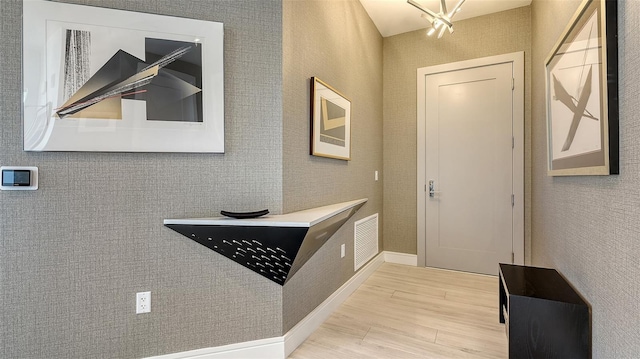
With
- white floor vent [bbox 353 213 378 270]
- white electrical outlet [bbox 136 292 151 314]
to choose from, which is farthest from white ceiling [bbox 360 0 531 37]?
white electrical outlet [bbox 136 292 151 314]

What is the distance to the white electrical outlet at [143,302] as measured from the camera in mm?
1501

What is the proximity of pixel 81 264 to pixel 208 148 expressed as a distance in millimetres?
841

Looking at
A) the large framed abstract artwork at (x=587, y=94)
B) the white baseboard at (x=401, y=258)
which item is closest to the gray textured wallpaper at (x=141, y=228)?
the large framed abstract artwork at (x=587, y=94)

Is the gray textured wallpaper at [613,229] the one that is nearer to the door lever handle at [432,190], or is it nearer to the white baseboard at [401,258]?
the door lever handle at [432,190]

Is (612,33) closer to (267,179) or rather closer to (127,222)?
(267,179)

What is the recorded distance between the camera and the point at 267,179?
1.70m

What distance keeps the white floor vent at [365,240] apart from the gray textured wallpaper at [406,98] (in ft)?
1.23

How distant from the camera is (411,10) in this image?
2934 millimetres

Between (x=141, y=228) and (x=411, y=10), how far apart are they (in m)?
3.09

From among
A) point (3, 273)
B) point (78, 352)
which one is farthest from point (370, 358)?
point (3, 273)

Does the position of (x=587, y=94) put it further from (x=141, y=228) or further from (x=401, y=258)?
(x=401, y=258)

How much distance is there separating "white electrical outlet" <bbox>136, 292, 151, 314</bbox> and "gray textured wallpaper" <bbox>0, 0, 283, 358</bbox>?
25mm

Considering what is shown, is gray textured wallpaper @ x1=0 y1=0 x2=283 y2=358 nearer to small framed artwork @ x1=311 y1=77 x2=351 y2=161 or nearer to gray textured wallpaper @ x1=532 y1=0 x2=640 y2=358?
small framed artwork @ x1=311 y1=77 x2=351 y2=161

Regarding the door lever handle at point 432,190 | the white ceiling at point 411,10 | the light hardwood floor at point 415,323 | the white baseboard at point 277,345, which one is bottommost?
the light hardwood floor at point 415,323
